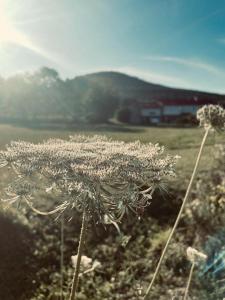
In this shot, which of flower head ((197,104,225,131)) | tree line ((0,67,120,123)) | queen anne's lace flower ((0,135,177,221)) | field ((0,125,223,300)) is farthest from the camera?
tree line ((0,67,120,123))

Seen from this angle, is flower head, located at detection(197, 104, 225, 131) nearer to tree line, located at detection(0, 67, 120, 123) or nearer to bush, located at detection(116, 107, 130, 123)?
tree line, located at detection(0, 67, 120, 123)

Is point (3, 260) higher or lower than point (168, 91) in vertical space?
lower

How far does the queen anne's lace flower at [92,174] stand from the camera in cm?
319

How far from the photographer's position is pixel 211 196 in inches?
475

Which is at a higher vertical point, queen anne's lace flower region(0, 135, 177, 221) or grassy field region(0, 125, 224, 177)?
queen anne's lace flower region(0, 135, 177, 221)

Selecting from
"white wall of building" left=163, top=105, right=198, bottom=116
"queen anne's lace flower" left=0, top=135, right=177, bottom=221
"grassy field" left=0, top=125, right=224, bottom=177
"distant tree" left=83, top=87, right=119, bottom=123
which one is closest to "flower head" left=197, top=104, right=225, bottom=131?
"queen anne's lace flower" left=0, top=135, right=177, bottom=221

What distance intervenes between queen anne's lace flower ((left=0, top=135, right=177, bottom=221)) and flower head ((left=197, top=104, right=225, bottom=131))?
1145 millimetres

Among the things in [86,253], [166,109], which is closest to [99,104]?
[166,109]

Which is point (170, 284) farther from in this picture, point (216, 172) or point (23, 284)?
point (216, 172)

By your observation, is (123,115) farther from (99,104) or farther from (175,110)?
(175,110)

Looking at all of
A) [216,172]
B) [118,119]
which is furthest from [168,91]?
A: [216,172]

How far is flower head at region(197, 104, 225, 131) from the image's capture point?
5.02 meters

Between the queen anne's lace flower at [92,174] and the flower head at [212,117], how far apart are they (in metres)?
1.15

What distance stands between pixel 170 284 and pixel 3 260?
3781 mm
